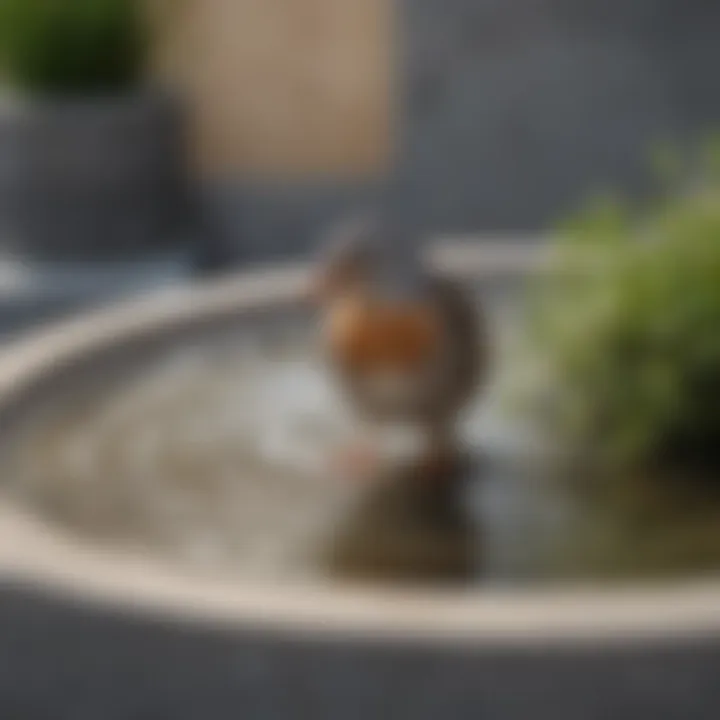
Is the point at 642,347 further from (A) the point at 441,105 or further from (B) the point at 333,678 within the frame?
(A) the point at 441,105

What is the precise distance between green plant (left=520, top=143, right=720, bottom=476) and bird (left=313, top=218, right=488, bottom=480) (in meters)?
0.07

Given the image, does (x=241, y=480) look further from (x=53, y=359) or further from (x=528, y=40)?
(x=528, y=40)

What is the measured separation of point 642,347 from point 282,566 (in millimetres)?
306

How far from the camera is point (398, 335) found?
1.13 meters

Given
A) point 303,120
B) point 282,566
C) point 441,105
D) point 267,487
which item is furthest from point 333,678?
point 303,120

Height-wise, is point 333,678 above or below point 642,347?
below

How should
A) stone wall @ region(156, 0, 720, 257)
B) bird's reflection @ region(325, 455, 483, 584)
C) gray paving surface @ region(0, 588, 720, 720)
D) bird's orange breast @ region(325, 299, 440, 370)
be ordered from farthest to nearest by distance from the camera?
stone wall @ region(156, 0, 720, 257) → bird's orange breast @ region(325, 299, 440, 370) → bird's reflection @ region(325, 455, 483, 584) → gray paving surface @ region(0, 588, 720, 720)

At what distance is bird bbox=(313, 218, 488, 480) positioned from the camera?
1.13m

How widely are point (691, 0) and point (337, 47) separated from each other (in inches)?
21.6

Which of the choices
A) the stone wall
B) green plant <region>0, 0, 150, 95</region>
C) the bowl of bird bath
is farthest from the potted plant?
the bowl of bird bath

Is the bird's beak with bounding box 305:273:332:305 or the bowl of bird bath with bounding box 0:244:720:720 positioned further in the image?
the bird's beak with bounding box 305:273:332:305

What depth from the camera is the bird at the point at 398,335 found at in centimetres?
113

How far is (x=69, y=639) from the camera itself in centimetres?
89

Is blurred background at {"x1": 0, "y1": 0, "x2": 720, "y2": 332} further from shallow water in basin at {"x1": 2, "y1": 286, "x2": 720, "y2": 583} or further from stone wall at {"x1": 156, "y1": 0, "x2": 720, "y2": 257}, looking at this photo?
shallow water in basin at {"x1": 2, "y1": 286, "x2": 720, "y2": 583}
